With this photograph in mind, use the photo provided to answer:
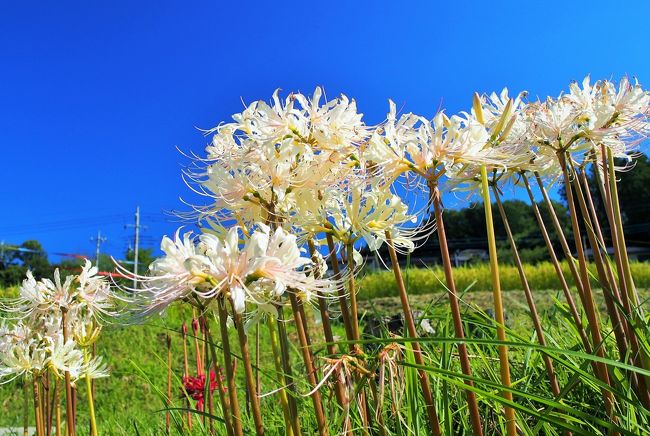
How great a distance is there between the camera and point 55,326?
87.4 inches

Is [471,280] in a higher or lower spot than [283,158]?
lower

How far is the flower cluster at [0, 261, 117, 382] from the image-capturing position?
2164 mm

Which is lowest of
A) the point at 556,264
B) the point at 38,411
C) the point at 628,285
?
the point at 38,411

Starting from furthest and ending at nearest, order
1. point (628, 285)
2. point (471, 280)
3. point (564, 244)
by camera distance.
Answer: point (471, 280)
point (564, 244)
point (628, 285)

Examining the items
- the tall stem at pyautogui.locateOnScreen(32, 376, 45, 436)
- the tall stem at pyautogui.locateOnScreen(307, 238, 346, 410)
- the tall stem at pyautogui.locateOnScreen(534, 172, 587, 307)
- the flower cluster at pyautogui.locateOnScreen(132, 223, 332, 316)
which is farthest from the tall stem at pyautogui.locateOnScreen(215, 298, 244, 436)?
the tall stem at pyautogui.locateOnScreen(32, 376, 45, 436)

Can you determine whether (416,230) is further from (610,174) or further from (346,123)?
(610,174)

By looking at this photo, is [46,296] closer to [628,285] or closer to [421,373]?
[421,373]

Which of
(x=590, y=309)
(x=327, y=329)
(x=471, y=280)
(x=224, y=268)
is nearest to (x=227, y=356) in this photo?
(x=224, y=268)

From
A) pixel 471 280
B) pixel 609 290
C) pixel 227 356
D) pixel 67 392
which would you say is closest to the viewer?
pixel 227 356

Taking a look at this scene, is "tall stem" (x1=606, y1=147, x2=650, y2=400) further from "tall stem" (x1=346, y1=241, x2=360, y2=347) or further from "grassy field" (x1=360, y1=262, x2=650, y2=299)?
"grassy field" (x1=360, y1=262, x2=650, y2=299)

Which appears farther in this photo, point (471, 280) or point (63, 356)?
point (471, 280)

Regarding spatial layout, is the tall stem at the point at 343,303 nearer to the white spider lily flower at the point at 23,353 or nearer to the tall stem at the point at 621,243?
the tall stem at the point at 621,243

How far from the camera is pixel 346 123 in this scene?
5.93 feet

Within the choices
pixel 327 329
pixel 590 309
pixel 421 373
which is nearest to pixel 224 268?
Result: pixel 327 329
